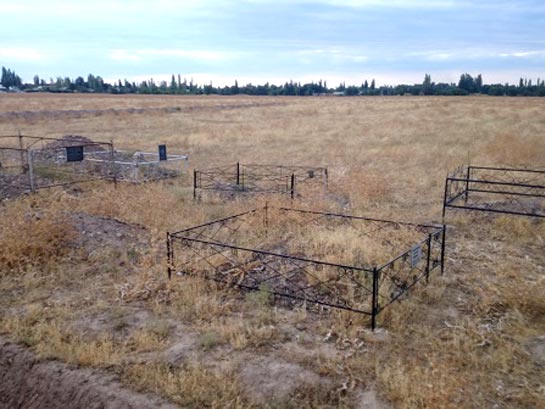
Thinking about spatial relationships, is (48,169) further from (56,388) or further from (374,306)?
(374,306)

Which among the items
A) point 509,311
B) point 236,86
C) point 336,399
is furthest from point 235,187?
point 236,86

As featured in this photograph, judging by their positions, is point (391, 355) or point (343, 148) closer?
point (391, 355)

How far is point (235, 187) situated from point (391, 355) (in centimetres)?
1036

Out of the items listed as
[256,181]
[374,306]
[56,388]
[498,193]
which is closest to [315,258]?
[374,306]

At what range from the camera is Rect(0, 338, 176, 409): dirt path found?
501cm

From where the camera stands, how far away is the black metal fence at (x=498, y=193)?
11.4m

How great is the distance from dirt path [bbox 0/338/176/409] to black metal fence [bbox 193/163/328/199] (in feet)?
27.7

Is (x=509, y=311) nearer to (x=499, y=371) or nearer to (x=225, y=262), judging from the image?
(x=499, y=371)

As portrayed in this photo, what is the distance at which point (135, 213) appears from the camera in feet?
38.0

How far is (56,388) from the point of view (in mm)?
5305

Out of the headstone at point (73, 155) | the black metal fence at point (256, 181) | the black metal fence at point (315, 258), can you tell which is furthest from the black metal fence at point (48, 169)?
the black metal fence at point (315, 258)

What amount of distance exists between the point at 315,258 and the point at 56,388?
4902 mm

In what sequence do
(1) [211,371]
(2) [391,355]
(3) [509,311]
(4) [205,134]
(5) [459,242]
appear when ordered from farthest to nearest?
(4) [205,134] < (5) [459,242] < (3) [509,311] < (2) [391,355] < (1) [211,371]

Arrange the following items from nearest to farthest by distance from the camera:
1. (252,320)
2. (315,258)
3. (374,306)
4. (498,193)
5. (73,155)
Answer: (374,306) < (252,320) < (315,258) < (498,193) < (73,155)
